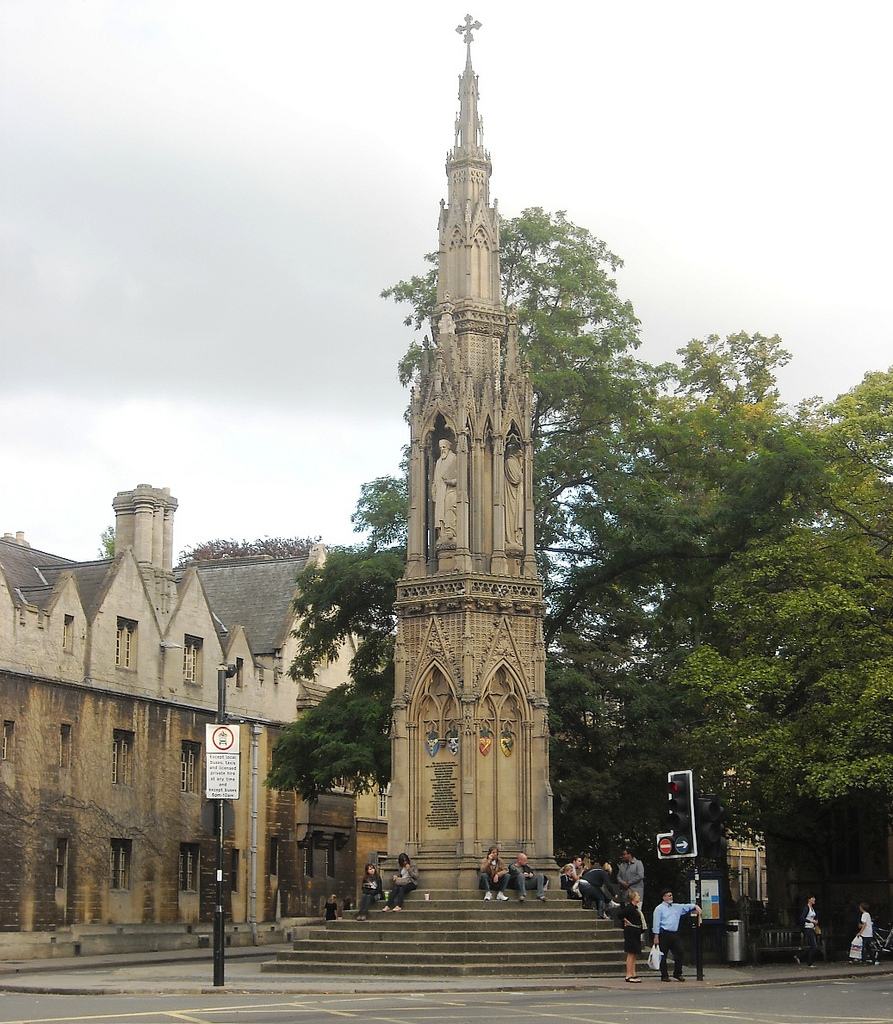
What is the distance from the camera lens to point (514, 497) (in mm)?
30172

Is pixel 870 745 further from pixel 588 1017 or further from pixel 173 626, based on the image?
pixel 173 626

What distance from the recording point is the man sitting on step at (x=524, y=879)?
27.0m

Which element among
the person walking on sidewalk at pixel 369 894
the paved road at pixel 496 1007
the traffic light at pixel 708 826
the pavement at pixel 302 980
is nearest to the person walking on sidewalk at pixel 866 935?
the pavement at pixel 302 980

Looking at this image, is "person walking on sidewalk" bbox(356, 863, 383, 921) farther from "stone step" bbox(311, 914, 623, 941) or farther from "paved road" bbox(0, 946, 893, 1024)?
"paved road" bbox(0, 946, 893, 1024)

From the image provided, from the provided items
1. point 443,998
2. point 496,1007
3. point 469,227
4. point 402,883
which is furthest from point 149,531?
point 496,1007

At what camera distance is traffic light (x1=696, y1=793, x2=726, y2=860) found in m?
24.5

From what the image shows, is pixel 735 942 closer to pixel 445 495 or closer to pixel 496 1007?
pixel 445 495

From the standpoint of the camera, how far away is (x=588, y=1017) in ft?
59.1

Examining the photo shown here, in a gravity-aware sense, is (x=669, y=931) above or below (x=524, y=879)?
below

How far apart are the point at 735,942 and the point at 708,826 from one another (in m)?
6.68

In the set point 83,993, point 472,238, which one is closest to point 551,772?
point 472,238

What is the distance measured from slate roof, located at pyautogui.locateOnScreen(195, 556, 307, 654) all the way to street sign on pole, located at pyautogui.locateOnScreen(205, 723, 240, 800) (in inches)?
1086

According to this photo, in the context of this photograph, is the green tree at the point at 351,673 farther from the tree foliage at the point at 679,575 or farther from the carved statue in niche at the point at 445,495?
the carved statue in niche at the point at 445,495

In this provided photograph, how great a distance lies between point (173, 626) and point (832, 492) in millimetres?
20239
